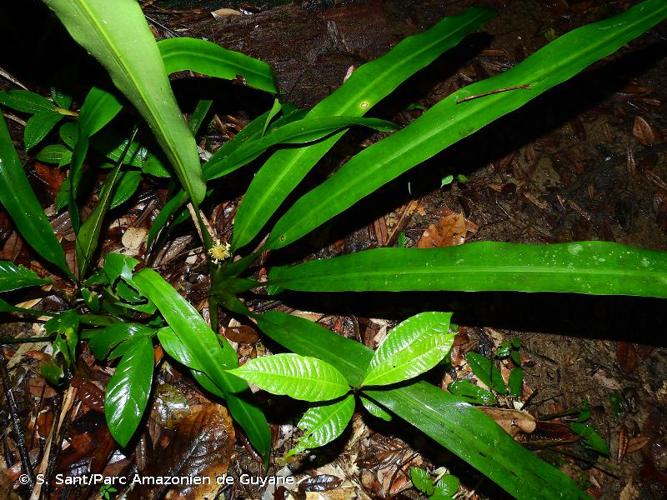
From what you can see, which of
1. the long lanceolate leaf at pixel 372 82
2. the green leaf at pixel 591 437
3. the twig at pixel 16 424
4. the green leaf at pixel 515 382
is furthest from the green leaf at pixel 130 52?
the green leaf at pixel 591 437

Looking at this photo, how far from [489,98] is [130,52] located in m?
0.86

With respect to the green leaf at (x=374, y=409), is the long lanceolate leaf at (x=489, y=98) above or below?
above

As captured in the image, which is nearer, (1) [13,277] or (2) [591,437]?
(1) [13,277]

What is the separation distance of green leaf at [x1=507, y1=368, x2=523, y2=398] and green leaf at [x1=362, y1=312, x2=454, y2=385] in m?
0.83

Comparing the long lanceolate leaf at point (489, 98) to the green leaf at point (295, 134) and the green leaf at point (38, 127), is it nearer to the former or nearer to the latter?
the green leaf at point (295, 134)

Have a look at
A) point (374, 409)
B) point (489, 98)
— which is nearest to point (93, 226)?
point (374, 409)

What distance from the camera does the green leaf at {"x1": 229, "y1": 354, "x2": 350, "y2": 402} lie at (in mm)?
938

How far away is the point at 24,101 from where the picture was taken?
158cm

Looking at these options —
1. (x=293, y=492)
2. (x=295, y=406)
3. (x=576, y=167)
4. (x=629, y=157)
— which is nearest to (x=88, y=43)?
(x=295, y=406)

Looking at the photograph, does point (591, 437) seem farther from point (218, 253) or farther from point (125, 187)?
point (125, 187)

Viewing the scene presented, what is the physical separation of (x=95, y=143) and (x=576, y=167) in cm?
208

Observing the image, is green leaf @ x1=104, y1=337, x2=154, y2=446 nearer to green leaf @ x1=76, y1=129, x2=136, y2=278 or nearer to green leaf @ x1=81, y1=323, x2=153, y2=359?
green leaf @ x1=81, y1=323, x2=153, y2=359

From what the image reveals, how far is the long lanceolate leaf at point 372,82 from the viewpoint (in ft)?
4.51

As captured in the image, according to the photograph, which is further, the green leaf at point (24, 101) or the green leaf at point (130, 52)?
A: the green leaf at point (24, 101)
